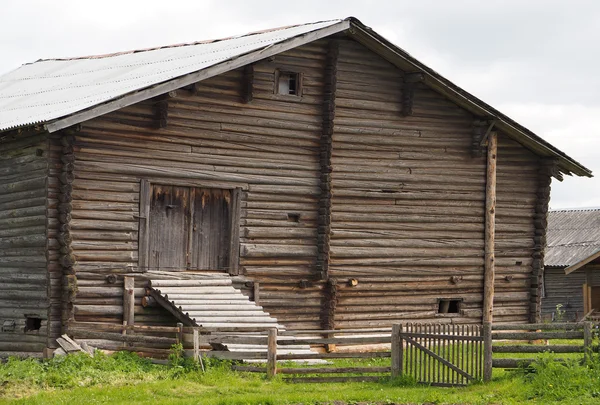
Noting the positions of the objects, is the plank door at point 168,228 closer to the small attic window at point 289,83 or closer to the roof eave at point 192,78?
the roof eave at point 192,78

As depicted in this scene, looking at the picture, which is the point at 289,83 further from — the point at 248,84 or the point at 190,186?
the point at 190,186

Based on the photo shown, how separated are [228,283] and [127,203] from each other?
2.72m

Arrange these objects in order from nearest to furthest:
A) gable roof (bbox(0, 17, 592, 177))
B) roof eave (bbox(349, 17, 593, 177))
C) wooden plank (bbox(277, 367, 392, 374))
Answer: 1. wooden plank (bbox(277, 367, 392, 374))
2. gable roof (bbox(0, 17, 592, 177))
3. roof eave (bbox(349, 17, 593, 177))

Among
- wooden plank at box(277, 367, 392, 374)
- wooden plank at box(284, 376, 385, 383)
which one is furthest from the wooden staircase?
wooden plank at box(284, 376, 385, 383)

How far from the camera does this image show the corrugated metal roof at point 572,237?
43.2 meters

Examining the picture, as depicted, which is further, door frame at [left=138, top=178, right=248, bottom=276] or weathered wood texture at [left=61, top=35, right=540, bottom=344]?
door frame at [left=138, top=178, right=248, bottom=276]

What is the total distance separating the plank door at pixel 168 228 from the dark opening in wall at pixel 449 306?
6.96 meters

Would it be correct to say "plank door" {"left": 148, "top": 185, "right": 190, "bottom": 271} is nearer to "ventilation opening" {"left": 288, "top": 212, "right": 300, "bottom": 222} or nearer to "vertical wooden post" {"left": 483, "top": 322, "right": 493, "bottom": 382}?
"ventilation opening" {"left": 288, "top": 212, "right": 300, "bottom": 222}

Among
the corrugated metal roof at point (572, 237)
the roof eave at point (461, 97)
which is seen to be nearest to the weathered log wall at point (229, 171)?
the roof eave at point (461, 97)

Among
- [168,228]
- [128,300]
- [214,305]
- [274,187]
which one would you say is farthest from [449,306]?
[128,300]

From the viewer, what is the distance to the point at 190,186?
2305 cm

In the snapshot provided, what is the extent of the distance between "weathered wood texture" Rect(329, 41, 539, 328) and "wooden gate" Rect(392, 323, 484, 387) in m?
5.77

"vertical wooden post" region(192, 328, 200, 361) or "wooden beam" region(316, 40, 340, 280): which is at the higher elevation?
"wooden beam" region(316, 40, 340, 280)

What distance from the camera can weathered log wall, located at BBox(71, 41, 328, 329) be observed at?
2175 cm
